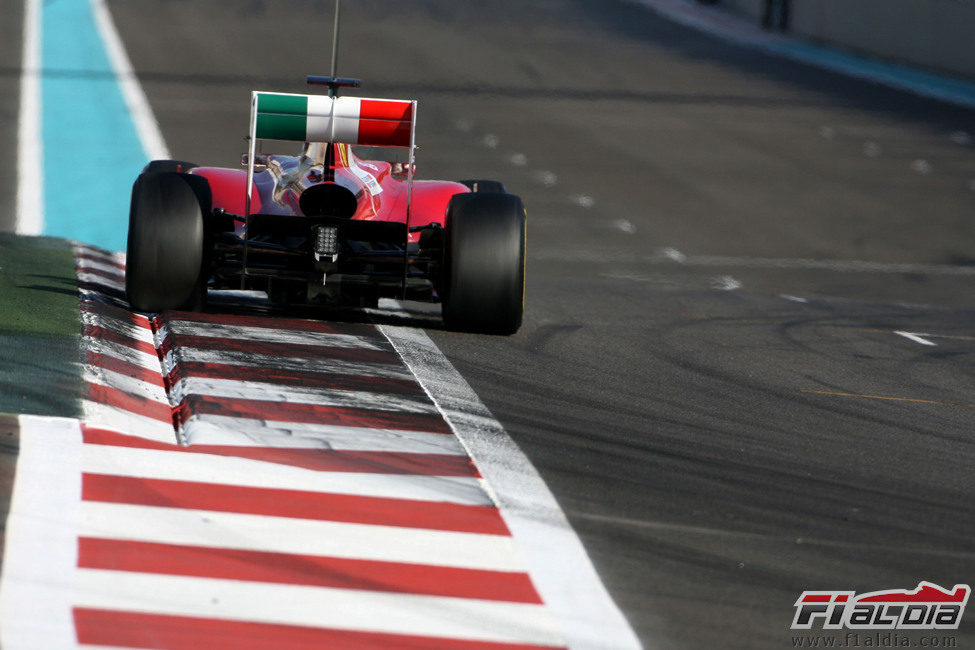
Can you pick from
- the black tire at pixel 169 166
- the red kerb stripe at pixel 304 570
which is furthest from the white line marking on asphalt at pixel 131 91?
the red kerb stripe at pixel 304 570

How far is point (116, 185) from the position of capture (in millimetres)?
21375

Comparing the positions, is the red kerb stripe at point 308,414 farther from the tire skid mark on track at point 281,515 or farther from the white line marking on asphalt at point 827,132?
the white line marking on asphalt at point 827,132

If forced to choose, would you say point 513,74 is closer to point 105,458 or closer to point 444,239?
point 444,239

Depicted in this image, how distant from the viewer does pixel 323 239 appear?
998 centimetres

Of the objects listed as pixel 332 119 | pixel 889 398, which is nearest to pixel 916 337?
pixel 889 398

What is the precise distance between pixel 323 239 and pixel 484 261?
1070mm

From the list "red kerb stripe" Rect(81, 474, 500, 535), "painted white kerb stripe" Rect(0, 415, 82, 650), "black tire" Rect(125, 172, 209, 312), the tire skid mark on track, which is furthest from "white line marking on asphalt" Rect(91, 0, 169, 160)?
"red kerb stripe" Rect(81, 474, 500, 535)

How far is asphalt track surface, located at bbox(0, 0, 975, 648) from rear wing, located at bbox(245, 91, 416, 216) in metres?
1.44

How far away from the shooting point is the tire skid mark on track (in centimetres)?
493

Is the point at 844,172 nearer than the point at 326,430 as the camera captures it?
No

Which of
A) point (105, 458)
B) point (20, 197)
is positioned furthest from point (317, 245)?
point (20, 197)

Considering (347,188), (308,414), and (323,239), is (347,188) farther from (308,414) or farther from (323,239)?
(308,414)

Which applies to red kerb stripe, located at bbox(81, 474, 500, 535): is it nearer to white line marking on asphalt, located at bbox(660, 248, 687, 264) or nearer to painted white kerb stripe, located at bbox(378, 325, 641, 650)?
painted white kerb stripe, located at bbox(378, 325, 641, 650)

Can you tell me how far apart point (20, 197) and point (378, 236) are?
1156 centimetres
